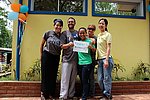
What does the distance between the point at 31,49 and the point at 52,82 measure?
5.22ft

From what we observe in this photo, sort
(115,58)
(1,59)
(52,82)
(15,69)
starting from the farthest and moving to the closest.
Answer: (1,59) < (115,58) < (15,69) < (52,82)

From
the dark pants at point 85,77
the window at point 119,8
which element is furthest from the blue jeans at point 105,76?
the window at point 119,8

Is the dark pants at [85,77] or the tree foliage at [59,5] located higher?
the tree foliage at [59,5]

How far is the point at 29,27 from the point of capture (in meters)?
5.25

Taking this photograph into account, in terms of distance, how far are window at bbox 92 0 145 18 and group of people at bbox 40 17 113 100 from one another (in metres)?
1.86

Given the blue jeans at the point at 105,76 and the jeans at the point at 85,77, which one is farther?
the blue jeans at the point at 105,76

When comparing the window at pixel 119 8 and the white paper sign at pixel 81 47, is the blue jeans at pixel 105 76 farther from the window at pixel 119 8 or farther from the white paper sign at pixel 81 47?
the window at pixel 119 8

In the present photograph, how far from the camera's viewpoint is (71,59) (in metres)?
3.77

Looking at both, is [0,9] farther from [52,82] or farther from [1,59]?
[52,82]

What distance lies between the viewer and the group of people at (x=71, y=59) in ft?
12.2

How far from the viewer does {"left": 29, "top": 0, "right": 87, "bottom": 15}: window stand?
17.7 ft

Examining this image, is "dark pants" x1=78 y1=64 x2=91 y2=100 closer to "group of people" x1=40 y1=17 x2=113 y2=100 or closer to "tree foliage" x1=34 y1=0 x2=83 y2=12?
"group of people" x1=40 y1=17 x2=113 y2=100

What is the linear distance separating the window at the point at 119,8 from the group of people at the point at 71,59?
1.86 m

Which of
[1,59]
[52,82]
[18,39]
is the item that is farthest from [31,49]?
[1,59]
